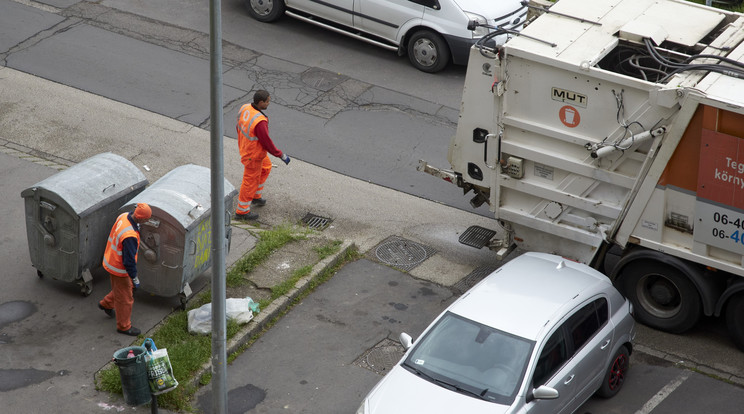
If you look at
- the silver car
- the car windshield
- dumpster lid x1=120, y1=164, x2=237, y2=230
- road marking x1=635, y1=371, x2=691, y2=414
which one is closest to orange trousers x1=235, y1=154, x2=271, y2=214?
dumpster lid x1=120, y1=164, x2=237, y2=230

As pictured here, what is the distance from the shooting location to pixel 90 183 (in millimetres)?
9898

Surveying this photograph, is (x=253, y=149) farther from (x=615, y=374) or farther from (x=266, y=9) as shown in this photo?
(x=266, y=9)

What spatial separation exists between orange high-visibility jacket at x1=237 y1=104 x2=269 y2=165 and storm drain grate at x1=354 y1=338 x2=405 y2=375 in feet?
10.1

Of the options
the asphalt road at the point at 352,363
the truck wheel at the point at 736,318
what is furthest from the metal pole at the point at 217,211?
the truck wheel at the point at 736,318

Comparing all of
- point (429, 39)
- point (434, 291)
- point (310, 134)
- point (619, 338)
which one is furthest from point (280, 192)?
point (619, 338)

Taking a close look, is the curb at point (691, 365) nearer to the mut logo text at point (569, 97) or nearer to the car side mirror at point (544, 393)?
the car side mirror at point (544, 393)

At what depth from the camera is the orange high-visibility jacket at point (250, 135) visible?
11641mm

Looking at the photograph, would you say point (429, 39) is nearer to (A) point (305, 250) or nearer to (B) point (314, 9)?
(B) point (314, 9)

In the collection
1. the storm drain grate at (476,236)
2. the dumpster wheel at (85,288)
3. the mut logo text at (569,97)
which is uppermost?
the mut logo text at (569,97)

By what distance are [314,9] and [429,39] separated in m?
2.07

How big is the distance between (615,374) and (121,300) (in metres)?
4.85

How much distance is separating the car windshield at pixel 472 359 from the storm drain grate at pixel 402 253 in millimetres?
2698

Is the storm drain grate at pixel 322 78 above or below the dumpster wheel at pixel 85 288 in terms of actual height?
above

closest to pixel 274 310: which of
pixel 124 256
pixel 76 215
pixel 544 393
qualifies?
pixel 124 256
